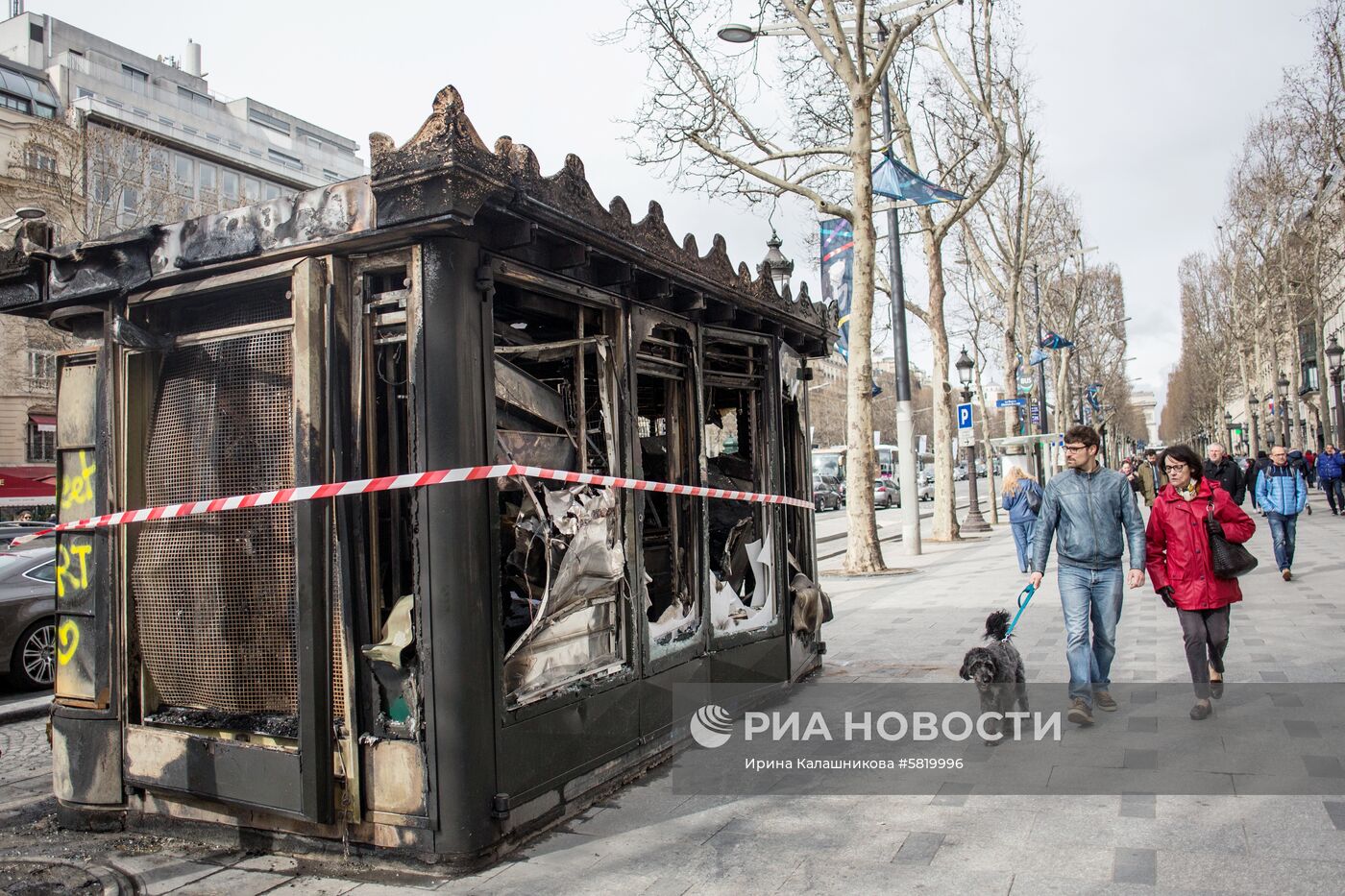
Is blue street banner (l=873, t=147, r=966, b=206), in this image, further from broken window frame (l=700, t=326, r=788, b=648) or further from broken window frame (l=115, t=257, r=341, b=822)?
broken window frame (l=115, t=257, r=341, b=822)

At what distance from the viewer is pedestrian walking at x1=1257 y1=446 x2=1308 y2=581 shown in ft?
39.5

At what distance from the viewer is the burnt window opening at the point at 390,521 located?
427 cm

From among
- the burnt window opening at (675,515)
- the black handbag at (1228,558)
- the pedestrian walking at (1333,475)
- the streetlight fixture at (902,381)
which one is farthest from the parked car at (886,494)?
the burnt window opening at (675,515)

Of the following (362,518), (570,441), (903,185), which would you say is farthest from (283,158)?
(362,518)

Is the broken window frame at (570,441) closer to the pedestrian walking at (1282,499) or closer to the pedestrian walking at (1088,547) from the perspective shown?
the pedestrian walking at (1088,547)

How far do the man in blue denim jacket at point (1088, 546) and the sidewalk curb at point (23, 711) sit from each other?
24.3ft

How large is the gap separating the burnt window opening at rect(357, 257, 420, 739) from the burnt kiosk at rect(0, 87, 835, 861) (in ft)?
0.05

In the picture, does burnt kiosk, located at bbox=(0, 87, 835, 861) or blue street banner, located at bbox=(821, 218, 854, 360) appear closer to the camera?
burnt kiosk, located at bbox=(0, 87, 835, 861)

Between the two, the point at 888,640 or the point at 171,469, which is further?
the point at 888,640

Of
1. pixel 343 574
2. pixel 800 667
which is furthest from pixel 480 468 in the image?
pixel 800 667

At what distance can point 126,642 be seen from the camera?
15.7 ft

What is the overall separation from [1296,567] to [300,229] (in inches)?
553

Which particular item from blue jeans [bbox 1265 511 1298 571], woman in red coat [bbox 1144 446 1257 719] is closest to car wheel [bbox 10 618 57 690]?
woman in red coat [bbox 1144 446 1257 719]

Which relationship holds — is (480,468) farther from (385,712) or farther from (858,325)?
(858,325)
